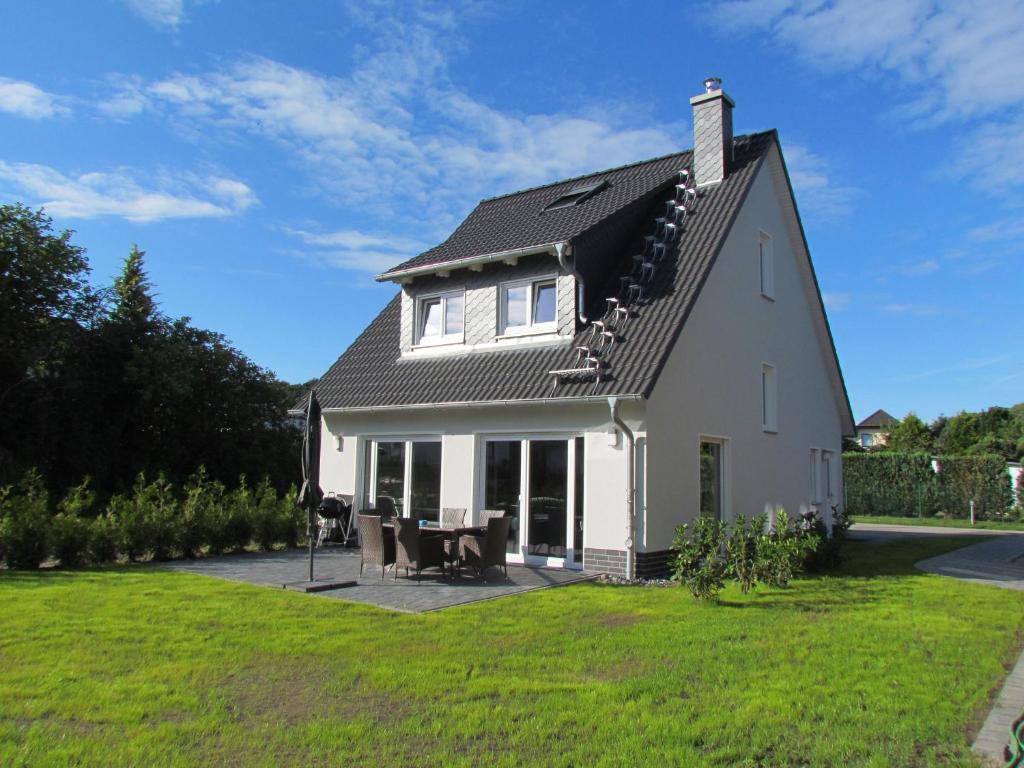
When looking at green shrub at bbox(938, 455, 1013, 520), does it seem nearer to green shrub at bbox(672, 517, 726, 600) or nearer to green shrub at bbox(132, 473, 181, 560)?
green shrub at bbox(672, 517, 726, 600)

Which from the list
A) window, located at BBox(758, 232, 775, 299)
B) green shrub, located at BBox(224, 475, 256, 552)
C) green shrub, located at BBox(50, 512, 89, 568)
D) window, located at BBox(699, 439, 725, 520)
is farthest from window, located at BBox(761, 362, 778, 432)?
green shrub, located at BBox(50, 512, 89, 568)

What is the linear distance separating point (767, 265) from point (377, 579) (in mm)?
10966

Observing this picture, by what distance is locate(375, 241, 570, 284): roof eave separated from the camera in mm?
13208

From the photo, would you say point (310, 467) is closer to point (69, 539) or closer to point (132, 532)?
point (132, 532)

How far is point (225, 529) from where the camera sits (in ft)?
46.9

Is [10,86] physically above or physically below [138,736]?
above

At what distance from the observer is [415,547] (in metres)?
10.9

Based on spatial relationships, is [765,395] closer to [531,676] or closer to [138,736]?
[531,676]

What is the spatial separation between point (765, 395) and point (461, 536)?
8.54 meters

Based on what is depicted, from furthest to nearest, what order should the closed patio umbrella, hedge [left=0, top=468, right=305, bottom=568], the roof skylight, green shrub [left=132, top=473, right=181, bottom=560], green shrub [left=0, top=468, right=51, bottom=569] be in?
the roof skylight, green shrub [left=132, top=473, right=181, bottom=560], hedge [left=0, top=468, right=305, bottom=568], green shrub [left=0, top=468, right=51, bottom=569], the closed patio umbrella

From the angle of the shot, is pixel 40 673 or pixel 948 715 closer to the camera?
pixel 948 715

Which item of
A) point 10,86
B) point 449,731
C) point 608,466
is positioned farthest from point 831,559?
point 10,86

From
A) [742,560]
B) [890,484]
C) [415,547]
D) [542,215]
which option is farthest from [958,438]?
[415,547]

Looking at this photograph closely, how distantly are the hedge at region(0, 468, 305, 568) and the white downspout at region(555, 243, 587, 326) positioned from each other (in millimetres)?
7566
